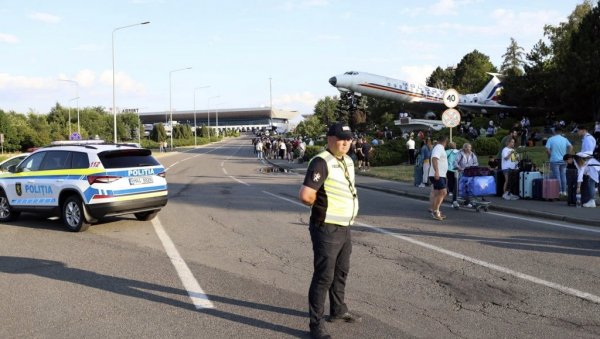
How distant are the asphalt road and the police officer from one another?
44 cm

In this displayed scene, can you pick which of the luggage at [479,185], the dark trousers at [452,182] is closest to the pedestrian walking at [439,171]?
the luggage at [479,185]

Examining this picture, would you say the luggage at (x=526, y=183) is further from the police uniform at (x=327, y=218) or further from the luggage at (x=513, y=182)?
the police uniform at (x=327, y=218)

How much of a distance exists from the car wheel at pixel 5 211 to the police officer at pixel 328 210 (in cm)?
900

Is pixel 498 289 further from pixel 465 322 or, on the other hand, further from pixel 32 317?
pixel 32 317

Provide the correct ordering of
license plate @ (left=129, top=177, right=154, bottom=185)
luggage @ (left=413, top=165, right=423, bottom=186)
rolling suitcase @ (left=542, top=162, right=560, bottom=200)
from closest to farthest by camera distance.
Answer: license plate @ (left=129, top=177, right=154, bottom=185) → rolling suitcase @ (left=542, top=162, right=560, bottom=200) → luggage @ (left=413, top=165, right=423, bottom=186)

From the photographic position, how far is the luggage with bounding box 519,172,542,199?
13.3m

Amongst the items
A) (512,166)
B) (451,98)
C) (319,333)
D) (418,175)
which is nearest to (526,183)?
(512,166)

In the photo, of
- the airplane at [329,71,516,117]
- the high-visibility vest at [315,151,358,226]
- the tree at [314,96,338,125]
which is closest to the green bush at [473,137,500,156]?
the airplane at [329,71,516,117]

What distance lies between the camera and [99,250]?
7.99m

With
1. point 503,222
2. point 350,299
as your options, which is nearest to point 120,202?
point 350,299

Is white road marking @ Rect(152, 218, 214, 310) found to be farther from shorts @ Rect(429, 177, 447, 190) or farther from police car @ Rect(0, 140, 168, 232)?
shorts @ Rect(429, 177, 447, 190)

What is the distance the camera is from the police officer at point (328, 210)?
4332 mm

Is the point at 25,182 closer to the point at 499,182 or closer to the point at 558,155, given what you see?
the point at 499,182

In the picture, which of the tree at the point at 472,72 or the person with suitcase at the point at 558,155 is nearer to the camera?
the person with suitcase at the point at 558,155
